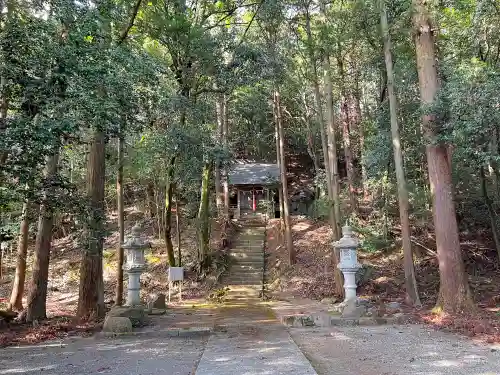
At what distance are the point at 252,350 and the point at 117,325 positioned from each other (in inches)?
114

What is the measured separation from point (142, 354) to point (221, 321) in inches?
126

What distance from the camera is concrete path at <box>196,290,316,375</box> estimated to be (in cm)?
477

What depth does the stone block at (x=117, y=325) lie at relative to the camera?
24.4 ft

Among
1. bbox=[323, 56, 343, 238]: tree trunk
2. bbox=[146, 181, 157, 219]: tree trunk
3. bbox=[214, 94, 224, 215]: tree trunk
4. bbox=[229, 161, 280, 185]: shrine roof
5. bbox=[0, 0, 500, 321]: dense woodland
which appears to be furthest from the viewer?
bbox=[229, 161, 280, 185]: shrine roof

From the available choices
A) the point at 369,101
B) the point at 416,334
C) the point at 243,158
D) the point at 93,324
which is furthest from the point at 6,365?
the point at 243,158

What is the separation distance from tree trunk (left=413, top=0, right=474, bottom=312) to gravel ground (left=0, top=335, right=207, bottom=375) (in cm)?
493

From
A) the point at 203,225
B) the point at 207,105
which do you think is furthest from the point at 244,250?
the point at 207,105

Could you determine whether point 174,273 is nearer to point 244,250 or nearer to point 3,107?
point 244,250

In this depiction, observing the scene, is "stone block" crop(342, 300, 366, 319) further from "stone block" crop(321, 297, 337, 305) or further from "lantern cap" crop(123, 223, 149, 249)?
"lantern cap" crop(123, 223, 149, 249)

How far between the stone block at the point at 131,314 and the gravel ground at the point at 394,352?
309 cm

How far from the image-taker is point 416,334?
275 inches

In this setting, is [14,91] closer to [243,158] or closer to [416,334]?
[416,334]

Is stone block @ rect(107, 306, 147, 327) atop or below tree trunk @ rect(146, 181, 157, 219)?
below

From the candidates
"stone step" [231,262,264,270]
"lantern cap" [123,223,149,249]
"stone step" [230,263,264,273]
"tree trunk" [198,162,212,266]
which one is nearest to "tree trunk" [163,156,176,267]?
"tree trunk" [198,162,212,266]
